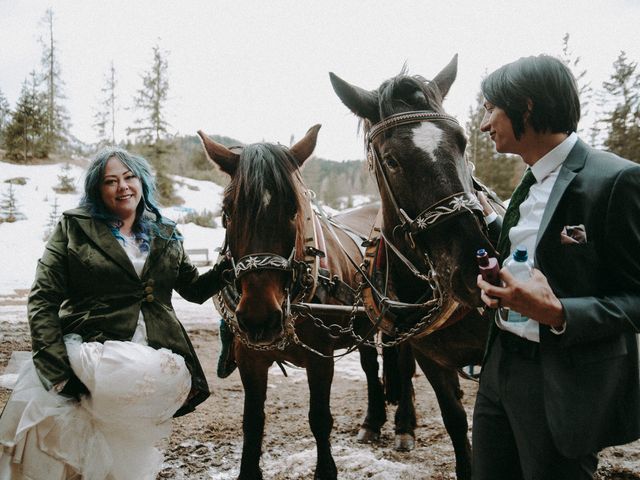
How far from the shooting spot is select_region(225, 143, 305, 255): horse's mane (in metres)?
2.50

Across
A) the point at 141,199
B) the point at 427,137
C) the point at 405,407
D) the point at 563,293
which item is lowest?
the point at 405,407

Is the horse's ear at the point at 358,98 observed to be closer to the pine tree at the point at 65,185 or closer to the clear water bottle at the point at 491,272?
the clear water bottle at the point at 491,272

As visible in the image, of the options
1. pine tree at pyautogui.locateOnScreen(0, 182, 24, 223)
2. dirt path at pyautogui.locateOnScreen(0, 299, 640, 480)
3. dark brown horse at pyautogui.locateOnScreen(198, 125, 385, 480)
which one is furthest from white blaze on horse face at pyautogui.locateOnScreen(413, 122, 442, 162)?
pine tree at pyautogui.locateOnScreen(0, 182, 24, 223)

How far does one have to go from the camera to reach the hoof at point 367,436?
13.9ft

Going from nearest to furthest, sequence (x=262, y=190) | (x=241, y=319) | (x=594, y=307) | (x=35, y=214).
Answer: (x=594, y=307), (x=241, y=319), (x=262, y=190), (x=35, y=214)

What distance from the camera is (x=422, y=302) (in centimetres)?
270

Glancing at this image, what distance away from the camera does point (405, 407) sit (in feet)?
13.8

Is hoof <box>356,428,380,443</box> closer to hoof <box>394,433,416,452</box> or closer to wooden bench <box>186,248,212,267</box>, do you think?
hoof <box>394,433,416,452</box>

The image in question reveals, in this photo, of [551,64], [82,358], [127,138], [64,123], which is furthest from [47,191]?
[551,64]

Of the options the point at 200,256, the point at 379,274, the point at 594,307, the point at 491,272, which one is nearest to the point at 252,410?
the point at 379,274

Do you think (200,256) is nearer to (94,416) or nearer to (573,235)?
(94,416)

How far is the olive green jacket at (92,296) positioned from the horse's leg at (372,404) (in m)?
2.28

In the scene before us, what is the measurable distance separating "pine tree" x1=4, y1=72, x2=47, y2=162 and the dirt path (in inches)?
1079

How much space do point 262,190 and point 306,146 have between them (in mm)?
655
